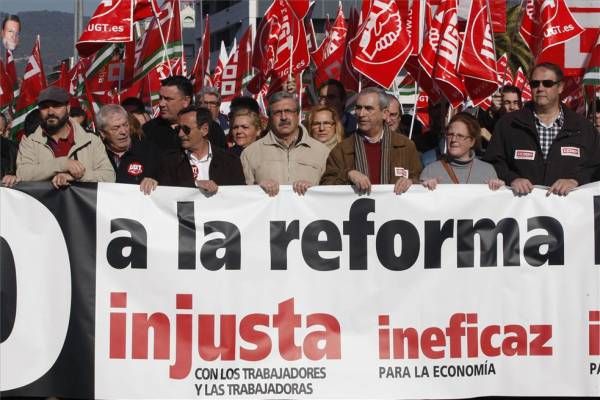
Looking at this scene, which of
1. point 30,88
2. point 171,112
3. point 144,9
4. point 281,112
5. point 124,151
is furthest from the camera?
point 30,88

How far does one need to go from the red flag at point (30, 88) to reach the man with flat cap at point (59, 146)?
338 inches

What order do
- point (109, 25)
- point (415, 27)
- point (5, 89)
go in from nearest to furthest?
point (109, 25) → point (415, 27) → point (5, 89)

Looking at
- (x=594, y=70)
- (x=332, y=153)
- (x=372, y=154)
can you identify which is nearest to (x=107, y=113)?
(x=332, y=153)

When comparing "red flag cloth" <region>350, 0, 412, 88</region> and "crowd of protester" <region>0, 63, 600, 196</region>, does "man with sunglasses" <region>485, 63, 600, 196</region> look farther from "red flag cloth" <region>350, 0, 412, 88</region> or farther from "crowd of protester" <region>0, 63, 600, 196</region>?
"red flag cloth" <region>350, 0, 412, 88</region>

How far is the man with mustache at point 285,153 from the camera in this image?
27.7 feet

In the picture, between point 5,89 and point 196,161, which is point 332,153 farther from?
point 5,89

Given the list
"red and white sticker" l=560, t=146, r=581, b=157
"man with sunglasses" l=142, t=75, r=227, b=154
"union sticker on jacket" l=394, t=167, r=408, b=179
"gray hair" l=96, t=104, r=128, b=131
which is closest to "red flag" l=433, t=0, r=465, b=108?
"man with sunglasses" l=142, t=75, r=227, b=154

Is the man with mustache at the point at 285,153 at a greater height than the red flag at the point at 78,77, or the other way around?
the red flag at the point at 78,77

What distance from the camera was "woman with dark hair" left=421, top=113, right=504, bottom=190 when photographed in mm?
8234

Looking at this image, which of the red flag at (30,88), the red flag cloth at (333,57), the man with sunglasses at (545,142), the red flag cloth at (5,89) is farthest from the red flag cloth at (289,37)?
the man with sunglasses at (545,142)

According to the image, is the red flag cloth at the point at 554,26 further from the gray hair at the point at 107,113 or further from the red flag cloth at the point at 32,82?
the red flag cloth at the point at 32,82

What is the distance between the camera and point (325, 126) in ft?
30.8

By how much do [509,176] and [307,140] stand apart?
142 centimetres

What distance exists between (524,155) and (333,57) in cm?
750
